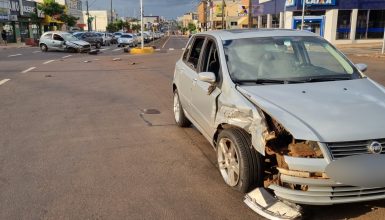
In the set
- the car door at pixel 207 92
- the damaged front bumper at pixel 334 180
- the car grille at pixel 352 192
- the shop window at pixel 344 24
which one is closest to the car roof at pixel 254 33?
the car door at pixel 207 92

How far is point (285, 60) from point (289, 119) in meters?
1.66

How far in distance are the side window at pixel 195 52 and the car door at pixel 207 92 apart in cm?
29

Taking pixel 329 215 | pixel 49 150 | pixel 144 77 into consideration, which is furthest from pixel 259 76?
pixel 144 77

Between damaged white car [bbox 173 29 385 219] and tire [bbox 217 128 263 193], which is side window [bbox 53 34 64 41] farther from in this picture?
tire [bbox 217 128 263 193]

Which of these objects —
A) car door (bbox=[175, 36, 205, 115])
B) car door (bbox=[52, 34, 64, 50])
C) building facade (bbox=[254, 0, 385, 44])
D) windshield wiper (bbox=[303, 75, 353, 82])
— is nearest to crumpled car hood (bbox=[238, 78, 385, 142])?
windshield wiper (bbox=[303, 75, 353, 82])

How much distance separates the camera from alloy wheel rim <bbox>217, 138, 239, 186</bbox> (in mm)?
4357

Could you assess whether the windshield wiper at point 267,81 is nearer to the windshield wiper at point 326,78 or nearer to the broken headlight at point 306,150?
the windshield wiper at point 326,78

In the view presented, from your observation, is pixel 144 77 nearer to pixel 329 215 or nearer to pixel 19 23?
pixel 329 215

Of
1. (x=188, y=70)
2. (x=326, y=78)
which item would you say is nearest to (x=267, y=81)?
(x=326, y=78)

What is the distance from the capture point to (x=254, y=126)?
3.99 metres

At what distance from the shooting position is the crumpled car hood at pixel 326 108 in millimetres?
3570

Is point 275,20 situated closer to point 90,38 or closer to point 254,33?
point 90,38

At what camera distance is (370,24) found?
4300cm

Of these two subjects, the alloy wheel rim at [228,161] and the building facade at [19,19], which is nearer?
the alloy wheel rim at [228,161]
